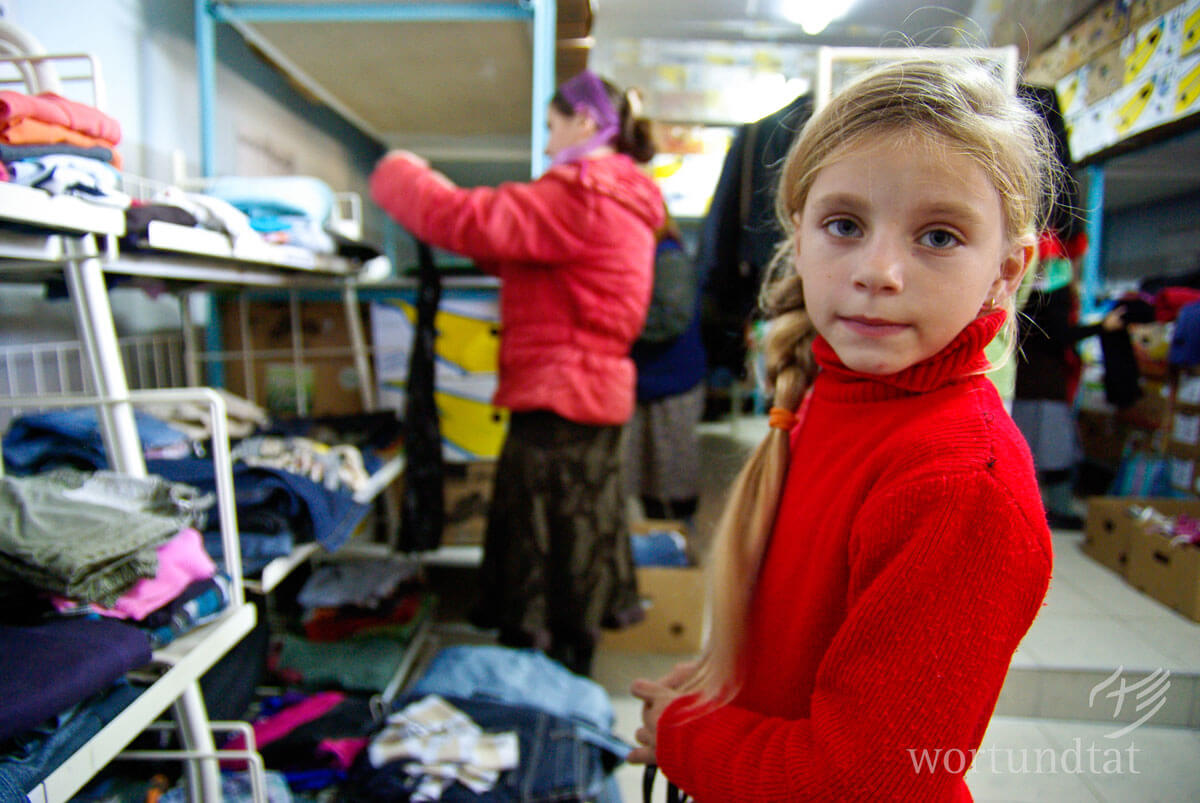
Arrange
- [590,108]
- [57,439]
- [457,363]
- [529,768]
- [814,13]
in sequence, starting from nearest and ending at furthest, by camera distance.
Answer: [814,13], [57,439], [529,768], [590,108], [457,363]

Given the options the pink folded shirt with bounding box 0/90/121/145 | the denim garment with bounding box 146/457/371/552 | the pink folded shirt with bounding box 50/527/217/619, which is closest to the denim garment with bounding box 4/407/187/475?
the denim garment with bounding box 146/457/371/552

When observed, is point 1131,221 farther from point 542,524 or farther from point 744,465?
point 542,524

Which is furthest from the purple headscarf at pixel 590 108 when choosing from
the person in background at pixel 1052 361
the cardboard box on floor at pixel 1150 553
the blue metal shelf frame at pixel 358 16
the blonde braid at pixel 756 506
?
the cardboard box on floor at pixel 1150 553

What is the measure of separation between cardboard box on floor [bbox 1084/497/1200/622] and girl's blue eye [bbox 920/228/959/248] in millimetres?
166

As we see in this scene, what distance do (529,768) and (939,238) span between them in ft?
3.55

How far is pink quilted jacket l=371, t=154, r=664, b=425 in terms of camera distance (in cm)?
120

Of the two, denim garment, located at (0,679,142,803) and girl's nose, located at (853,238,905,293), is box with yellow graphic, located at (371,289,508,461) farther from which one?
girl's nose, located at (853,238,905,293)

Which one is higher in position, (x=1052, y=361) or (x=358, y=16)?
(x=358, y=16)

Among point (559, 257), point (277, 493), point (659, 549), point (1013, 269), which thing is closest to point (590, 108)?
point (559, 257)

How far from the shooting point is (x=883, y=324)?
0.33 meters

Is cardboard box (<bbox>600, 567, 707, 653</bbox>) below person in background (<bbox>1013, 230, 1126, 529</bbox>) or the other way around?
below

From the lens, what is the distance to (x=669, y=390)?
176 centimetres

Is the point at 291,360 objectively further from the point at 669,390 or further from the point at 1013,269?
the point at 1013,269

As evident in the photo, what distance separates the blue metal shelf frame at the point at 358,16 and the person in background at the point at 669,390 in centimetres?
52
